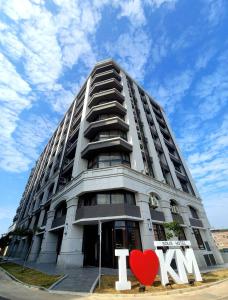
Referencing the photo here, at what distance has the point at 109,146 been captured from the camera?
22938 mm

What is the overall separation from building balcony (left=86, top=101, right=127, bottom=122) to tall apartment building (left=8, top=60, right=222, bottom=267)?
0.49ft

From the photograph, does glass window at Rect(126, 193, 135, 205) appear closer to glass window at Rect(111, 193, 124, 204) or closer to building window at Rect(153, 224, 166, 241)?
glass window at Rect(111, 193, 124, 204)

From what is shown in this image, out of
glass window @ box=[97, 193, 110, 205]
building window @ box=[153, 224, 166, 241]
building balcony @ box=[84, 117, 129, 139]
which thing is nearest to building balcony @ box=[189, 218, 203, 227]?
building window @ box=[153, 224, 166, 241]

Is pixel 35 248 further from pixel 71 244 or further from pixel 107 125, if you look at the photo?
pixel 107 125

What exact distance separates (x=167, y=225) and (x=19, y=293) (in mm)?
11865

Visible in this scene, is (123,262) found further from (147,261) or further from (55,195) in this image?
(55,195)

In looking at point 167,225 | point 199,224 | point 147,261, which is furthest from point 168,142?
point 147,261

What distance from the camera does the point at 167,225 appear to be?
647 inches

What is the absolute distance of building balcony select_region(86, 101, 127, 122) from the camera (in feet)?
89.0

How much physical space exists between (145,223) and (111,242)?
12.4 feet

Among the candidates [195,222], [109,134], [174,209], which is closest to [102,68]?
[109,134]

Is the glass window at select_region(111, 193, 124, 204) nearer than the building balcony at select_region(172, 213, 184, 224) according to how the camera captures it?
Yes

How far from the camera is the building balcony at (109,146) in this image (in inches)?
896

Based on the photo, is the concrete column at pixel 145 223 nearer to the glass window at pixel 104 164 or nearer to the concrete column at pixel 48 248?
the glass window at pixel 104 164
